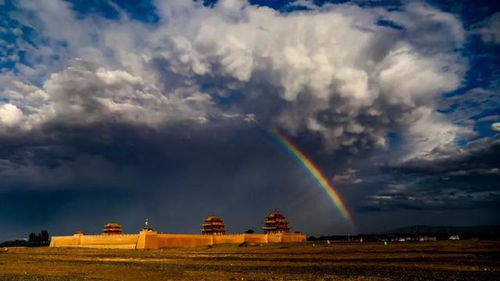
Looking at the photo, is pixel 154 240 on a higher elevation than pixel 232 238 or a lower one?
higher

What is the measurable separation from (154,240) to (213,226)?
42.6m

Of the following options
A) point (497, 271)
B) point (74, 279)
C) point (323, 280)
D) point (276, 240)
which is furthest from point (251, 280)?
point (276, 240)

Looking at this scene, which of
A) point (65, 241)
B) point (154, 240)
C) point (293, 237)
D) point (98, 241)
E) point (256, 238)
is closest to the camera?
point (154, 240)

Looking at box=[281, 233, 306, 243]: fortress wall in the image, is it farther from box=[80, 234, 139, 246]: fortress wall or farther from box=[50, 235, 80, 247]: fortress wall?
box=[50, 235, 80, 247]: fortress wall

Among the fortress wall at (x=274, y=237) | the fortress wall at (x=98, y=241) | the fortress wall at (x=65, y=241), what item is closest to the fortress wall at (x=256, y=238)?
the fortress wall at (x=274, y=237)

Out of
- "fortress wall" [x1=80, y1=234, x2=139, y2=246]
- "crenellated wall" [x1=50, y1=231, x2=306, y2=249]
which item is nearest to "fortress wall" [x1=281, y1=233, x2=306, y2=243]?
"crenellated wall" [x1=50, y1=231, x2=306, y2=249]

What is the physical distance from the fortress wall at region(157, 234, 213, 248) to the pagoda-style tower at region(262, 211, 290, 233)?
28.5 metres

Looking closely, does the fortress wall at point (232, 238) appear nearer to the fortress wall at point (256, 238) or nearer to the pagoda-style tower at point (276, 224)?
the fortress wall at point (256, 238)

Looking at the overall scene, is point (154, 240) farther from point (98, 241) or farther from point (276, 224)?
point (276, 224)

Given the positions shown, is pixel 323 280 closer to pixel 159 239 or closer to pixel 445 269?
pixel 445 269

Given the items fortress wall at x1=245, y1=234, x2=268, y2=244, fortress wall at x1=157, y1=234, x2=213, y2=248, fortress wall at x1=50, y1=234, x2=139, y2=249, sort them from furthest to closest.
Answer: fortress wall at x1=245, y1=234, x2=268, y2=244 → fortress wall at x1=50, y1=234, x2=139, y2=249 → fortress wall at x1=157, y1=234, x2=213, y2=248

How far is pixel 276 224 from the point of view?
12219 cm

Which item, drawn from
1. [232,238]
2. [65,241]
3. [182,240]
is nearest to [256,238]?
[232,238]

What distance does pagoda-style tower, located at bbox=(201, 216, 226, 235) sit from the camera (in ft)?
415
